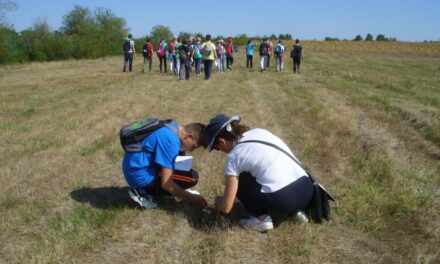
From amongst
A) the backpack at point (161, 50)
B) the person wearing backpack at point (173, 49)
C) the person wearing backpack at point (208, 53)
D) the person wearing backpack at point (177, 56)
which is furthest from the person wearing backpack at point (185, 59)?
the backpack at point (161, 50)

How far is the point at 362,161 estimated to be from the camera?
237 inches

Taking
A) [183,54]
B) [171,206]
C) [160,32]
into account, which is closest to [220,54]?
[183,54]

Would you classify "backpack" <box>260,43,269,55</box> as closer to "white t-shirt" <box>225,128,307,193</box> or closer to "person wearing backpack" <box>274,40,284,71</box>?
"person wearing backpack" <box>274,40,284,71</box>

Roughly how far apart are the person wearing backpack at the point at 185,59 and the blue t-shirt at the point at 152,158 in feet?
38.7

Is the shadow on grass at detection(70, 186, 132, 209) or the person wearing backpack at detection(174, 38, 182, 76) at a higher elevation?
the person wearing backpack at detection(174, 38, 182, 76)

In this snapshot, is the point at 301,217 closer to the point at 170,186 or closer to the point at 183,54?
the point at 170,186

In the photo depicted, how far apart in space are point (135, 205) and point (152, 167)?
49 centimetres

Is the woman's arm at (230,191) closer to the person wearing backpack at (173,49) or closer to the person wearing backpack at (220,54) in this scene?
the person wearing backpack at (173,49)

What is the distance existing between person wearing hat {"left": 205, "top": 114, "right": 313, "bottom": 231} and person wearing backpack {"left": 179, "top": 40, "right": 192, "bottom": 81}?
12292 millimetres

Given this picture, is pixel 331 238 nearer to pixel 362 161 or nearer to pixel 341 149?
pixel 362 161

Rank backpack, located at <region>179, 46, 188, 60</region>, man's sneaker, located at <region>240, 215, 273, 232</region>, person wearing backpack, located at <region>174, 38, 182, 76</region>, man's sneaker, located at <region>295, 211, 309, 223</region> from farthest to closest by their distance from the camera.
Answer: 1. person wearing backpack, located at <region>174, 38, 182, 76</region>
2. backpack, located at <region>179, 46, 188, 60</region>
3. man's sneaker, located at <region>295, 211, 309, 223</region>
4. man's sneaker, located at <region>240, 215, 273, 232</region>

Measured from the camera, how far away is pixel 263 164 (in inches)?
146

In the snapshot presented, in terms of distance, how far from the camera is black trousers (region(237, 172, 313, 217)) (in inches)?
149

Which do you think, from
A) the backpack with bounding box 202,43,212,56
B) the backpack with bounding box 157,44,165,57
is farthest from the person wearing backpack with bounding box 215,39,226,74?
the backpack with bounding box 202,43,212,56
